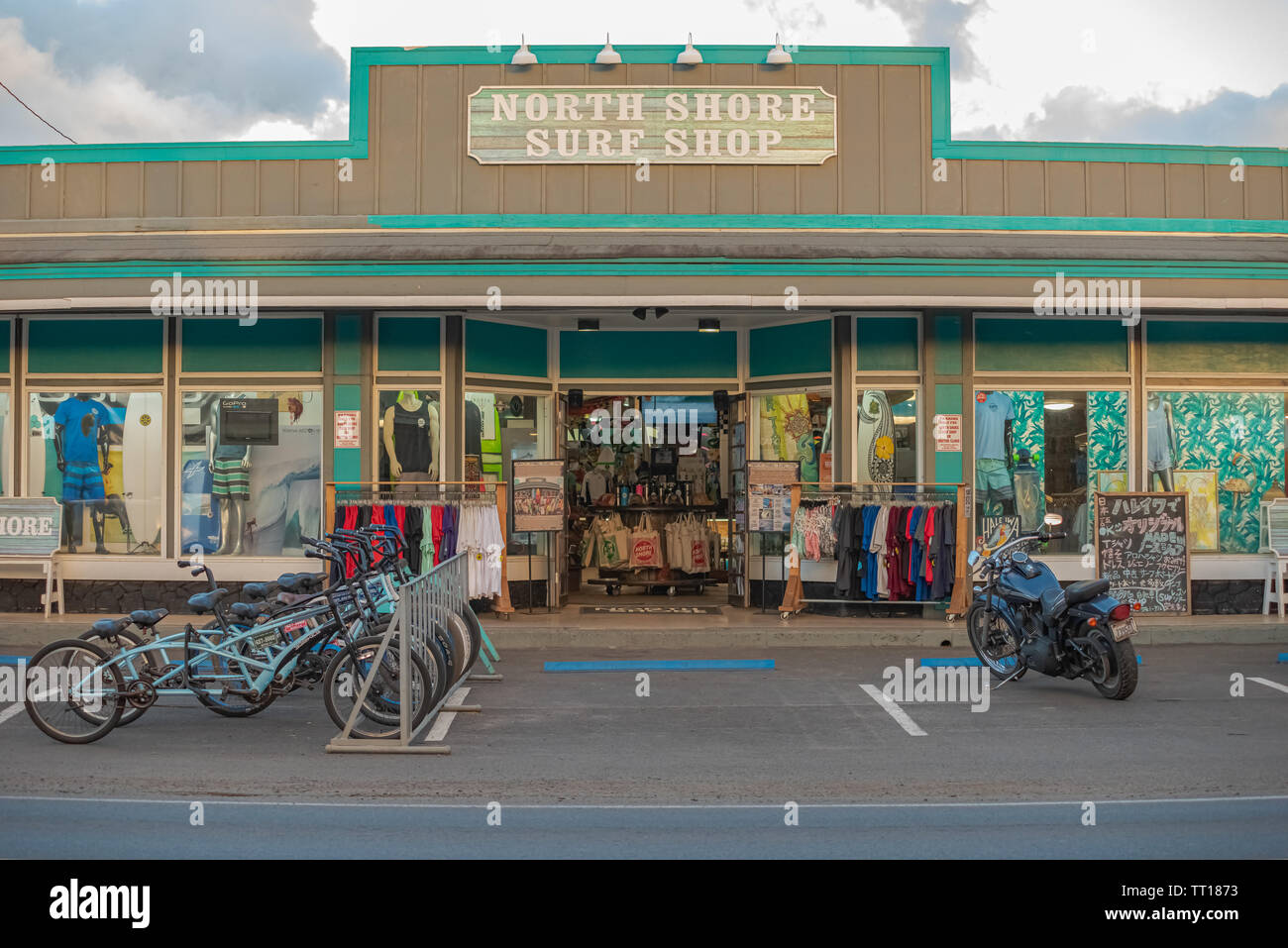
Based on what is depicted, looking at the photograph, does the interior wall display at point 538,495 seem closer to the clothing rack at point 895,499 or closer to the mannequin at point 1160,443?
the clothing rack at point 895,499

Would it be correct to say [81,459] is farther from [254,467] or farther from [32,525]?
[254,467]

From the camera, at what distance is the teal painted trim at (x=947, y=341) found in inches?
551

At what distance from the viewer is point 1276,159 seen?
14.3 m

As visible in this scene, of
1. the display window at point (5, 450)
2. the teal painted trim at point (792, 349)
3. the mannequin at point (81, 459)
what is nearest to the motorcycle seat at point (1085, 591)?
the teal painted trim at point (792, 349)

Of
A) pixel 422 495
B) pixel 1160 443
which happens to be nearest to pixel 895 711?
pixel 422 495

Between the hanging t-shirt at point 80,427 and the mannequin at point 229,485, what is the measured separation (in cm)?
138

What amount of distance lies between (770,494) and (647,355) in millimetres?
A: 2684

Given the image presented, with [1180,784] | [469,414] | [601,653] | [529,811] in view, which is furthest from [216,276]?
[1180,784]

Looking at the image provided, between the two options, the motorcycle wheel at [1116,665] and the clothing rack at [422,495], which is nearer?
the motorcycle wheel at [1116,665]

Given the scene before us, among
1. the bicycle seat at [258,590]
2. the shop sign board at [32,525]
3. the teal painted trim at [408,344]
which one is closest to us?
the bicycle seat at [258,590]

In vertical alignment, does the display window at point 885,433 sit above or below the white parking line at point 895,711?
above

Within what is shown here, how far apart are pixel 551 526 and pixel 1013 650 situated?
5684 millimetres

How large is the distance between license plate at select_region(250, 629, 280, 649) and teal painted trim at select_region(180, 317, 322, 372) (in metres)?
6.22
